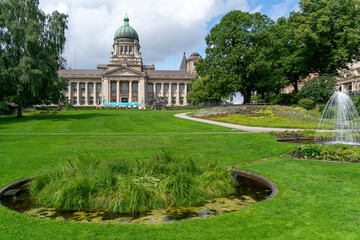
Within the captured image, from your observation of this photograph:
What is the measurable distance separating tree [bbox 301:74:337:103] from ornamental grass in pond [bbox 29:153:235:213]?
1328 inches

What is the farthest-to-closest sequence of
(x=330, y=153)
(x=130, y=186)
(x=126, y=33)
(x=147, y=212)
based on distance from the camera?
(x=126, y=33) → (x=330, y=153) → (x=130, y=186) → (x=147, y=212)

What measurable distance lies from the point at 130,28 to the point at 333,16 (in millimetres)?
84139

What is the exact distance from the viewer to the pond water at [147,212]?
17.5ft

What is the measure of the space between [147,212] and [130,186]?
30.7 inches

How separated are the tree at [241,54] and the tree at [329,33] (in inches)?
204

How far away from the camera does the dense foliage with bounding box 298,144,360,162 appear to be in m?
9.99

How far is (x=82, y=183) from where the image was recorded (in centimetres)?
607

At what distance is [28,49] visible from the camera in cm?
2925

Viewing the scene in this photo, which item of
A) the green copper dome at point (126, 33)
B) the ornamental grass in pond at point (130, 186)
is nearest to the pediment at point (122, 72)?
the green copper dome at point (126, 33)

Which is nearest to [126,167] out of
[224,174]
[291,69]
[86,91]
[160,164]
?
[160,164]

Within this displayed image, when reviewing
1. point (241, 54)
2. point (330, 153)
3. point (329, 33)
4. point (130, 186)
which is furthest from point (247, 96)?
point (130, 186)

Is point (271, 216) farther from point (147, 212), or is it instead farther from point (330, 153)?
point (330, 153)

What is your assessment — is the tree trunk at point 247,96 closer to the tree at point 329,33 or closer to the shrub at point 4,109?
the tree at point 329,33

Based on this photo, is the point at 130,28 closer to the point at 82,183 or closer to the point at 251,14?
the point at 251,14
